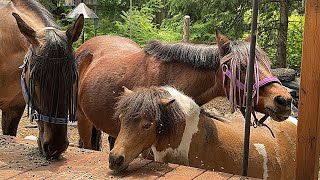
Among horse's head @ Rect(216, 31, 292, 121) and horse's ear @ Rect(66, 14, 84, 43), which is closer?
horse's ear @ Rect(66, 14, 84, 43)

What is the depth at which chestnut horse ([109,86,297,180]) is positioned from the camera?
304 centimetres

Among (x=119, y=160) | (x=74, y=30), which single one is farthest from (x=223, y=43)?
(x=119, y=160)

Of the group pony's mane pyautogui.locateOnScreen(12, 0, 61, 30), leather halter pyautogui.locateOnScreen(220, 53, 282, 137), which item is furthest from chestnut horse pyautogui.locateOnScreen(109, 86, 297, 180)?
pony's mane pyautogui.locateOnScreen(12, 0, 61, 30)

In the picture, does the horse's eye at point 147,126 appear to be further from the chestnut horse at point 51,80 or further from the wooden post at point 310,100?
the wooden post at point 310,100

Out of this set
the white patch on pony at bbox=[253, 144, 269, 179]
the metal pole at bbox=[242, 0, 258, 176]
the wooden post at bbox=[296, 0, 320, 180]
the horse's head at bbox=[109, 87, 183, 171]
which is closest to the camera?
the wooden post at bbox=[296, 0, 320, 180]

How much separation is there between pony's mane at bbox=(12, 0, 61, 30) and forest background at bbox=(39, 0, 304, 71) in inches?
203

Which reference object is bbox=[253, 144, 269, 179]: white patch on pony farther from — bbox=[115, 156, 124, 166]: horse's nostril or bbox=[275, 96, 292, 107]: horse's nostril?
bbox=[115, 156, 124, 166]: horse's nostril

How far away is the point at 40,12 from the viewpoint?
12.5 feet

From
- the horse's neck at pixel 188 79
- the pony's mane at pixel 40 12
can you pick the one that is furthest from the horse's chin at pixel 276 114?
the pony's mane at pixel 40 12

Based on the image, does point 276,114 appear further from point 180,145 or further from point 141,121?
point 141,121

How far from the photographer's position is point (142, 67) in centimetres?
422

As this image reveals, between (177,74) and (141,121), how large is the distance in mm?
1004

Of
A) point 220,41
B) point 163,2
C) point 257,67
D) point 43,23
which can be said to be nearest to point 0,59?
point 43,23

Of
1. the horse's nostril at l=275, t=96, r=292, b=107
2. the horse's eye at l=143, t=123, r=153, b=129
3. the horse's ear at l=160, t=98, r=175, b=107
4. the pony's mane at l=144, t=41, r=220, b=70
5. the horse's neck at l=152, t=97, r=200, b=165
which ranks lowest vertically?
the horse's neck at l=152, t=97, r=200, b=165
